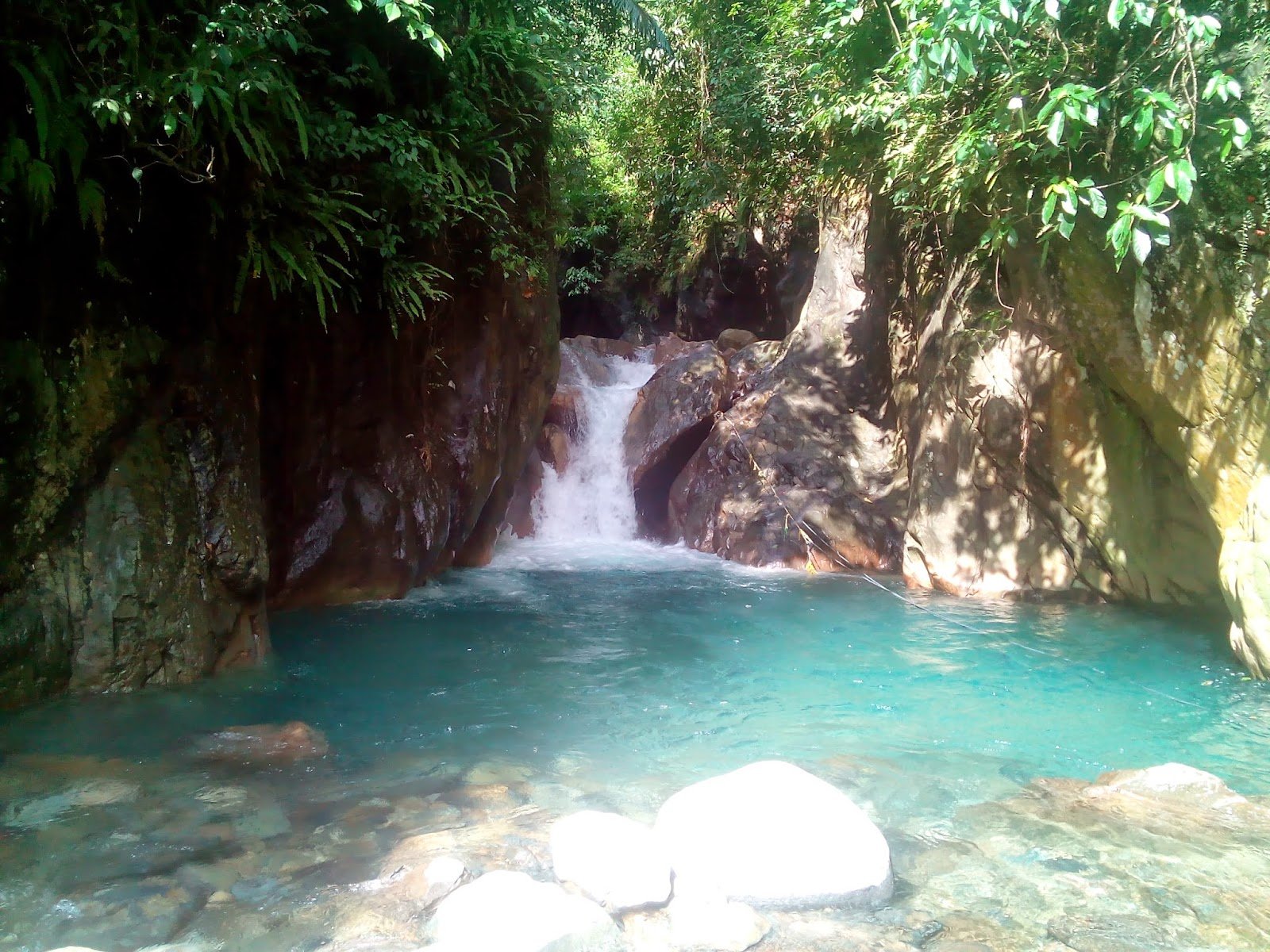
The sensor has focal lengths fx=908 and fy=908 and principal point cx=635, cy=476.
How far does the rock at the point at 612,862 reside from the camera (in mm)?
3424

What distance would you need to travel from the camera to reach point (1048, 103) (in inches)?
206

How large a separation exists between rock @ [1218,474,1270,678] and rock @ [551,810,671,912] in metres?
5.03

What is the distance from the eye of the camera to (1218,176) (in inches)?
249

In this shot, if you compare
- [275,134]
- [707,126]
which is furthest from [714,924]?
[707,126]

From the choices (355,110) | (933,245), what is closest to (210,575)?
(355,110)

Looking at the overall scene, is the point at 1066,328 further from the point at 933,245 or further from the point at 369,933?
the point at 369,933

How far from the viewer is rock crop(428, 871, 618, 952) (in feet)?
9.82

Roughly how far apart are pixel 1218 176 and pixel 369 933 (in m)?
6.97

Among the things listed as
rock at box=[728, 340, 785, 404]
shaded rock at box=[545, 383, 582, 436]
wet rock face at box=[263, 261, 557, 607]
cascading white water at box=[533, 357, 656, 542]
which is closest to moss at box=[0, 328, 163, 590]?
wet rock face at box=[263, 261, 557, 607]

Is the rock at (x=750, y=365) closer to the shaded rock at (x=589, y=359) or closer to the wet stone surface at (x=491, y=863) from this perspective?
the shaded rock at (x=589, y=359)

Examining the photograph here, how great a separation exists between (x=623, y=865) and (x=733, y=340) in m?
14.7

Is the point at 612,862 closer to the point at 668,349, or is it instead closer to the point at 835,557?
the point at 835,557

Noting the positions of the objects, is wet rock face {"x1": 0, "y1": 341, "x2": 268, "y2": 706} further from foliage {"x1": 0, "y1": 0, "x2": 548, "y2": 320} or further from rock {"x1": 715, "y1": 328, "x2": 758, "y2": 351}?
rock {"x1": 715, "y1": 328, "x2": 758, "y2": 351}

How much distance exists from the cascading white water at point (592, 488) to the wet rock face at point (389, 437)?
3.19 meters
